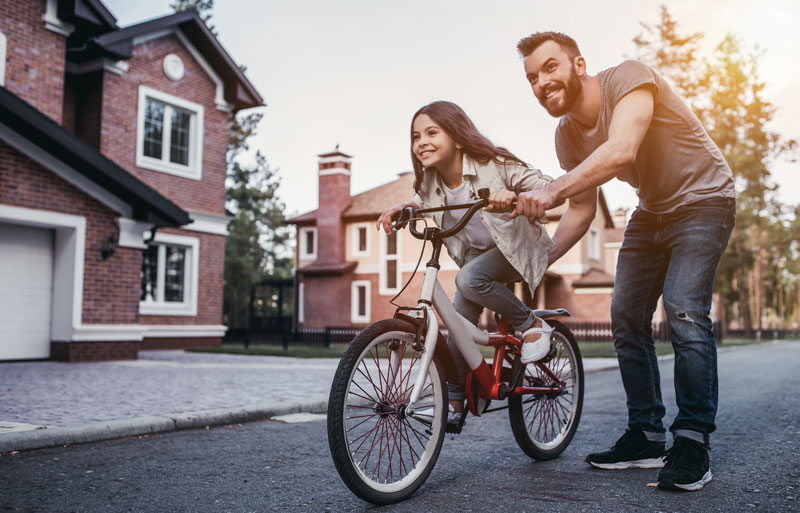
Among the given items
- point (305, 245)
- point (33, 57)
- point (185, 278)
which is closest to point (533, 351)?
point (33, 57)

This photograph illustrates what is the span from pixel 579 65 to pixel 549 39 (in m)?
0.19

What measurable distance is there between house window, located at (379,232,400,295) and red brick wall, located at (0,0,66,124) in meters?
21.2

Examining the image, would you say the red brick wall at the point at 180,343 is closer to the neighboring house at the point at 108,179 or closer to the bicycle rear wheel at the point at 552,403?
the neighboring house at the point at 108,179

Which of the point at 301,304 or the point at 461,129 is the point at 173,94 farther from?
the point at 301,304

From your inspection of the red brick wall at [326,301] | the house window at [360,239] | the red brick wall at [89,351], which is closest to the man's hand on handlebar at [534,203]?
the red brick wall at [89,351]

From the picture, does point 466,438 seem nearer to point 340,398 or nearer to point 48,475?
point 340,398

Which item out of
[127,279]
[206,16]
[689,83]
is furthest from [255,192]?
[127,279]

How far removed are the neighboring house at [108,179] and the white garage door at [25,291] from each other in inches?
0.7

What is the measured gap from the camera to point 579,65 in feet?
11.2

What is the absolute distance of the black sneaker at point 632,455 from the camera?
3740 millimetres

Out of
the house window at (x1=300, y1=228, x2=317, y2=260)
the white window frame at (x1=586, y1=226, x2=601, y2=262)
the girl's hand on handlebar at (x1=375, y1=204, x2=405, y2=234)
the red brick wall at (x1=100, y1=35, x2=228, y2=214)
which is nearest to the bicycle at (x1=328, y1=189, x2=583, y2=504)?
the girl's hand on handlebar at (x1=375, y1=204, x2=405, y2=234)

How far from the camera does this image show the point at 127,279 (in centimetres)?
1264

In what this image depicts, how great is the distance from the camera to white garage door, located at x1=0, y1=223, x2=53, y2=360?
1132 centimetres

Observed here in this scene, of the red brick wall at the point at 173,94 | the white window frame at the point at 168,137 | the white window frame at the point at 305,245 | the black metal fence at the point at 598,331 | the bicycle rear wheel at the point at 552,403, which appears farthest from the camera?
the white window frame at the point at 305,245
